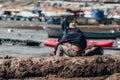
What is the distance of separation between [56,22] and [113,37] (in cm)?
1236

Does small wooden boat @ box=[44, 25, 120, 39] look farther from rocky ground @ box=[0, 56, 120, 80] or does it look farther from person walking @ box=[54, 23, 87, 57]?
rocky ground @ box=[0, 56, 120, 80]

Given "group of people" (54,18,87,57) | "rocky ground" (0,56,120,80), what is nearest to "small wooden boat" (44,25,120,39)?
"group of people" (54,18,87,57)

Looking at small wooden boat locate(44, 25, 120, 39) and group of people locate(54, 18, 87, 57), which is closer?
group of people locate(54, 18, 87, 57)

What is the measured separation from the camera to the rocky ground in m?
12.9

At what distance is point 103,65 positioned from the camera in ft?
42.7

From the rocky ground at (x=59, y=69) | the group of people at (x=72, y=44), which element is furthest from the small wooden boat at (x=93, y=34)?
the rocky ground at (x=59, y=69)

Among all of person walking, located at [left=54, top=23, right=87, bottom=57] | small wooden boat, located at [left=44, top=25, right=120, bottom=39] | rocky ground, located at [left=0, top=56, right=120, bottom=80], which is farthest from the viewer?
small wooden boat, located at [left=44, top=25, right=120, bottom=39]

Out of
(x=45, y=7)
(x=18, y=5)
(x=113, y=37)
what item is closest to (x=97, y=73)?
(x=113, y=37)

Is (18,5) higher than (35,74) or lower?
lower

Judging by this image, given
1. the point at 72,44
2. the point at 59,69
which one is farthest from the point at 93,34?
the point at 59,69

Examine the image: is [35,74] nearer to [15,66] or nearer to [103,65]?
[15,66]

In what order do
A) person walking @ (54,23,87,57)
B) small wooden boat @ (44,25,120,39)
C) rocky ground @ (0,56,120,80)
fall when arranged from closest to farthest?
rocky ground @ (0,56,120,80)
person walking @ (54,23,87,57)
small wooden boat @ (44,25,120,39)

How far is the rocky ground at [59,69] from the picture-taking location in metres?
12.9

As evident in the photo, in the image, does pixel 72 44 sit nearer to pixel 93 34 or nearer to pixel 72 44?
pixel 72 44
